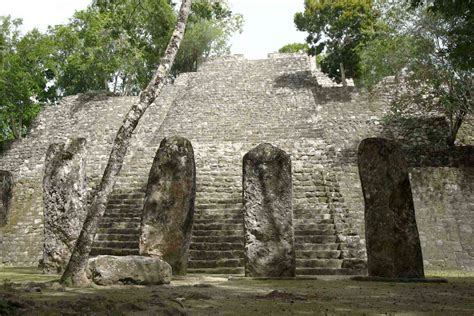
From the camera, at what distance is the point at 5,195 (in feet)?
47.2

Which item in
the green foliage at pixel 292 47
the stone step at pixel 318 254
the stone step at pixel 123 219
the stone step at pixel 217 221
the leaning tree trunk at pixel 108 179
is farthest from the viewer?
the green foliage at pixel 292 47

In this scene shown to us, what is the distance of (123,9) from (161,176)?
350 cm

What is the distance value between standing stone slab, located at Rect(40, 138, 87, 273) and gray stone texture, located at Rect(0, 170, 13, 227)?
4.95m

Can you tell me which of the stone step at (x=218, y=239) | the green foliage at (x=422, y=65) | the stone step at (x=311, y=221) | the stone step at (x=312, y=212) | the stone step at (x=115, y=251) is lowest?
the stone step at (x=115, y=251)

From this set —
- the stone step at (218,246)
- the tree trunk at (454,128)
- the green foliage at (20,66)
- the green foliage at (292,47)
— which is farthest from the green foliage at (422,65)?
the green foliage at (292,47)

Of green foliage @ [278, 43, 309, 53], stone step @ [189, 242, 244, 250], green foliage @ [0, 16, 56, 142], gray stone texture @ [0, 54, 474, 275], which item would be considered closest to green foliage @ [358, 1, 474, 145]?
gray stone texture @ [0, 54, 474, 275]

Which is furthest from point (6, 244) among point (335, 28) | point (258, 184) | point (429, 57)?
point (335, 28)

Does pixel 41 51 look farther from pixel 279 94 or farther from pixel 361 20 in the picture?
pixel 361 20

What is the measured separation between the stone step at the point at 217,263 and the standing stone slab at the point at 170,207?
1.14 m

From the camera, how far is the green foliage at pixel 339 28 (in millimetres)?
21641

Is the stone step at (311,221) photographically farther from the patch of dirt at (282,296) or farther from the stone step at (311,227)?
the patch of dirt at (282,296)

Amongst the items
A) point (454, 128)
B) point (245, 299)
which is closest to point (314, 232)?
point (245, 299)

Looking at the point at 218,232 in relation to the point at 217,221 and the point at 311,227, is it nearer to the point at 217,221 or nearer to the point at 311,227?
the point at 217,221

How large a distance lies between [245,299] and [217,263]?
470 centimetres
